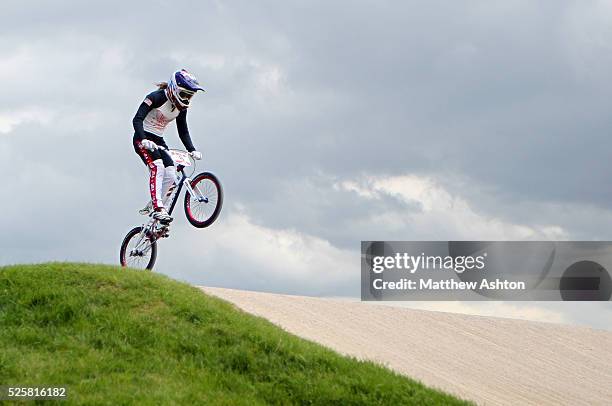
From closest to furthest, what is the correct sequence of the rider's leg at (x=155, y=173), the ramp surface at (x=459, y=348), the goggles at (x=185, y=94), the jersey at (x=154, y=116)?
1. the ramp surface at (x=459, y=348)
2. the rider's leg at (x=155, y=173)
3. the goggles at (x=185, y=94)
4. the jersey at (x=154, y=116)

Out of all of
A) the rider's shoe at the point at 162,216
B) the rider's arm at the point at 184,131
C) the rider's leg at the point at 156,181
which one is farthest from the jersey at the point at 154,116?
the rider's shoe at the point at 162,216

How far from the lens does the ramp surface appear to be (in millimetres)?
17594

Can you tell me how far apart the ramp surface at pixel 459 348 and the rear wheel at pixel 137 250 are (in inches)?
57.4

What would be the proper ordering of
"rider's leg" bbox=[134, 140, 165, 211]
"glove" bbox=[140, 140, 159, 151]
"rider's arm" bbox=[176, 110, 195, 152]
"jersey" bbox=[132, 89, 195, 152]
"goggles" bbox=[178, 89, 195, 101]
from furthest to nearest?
1. "rider's arm" bbox=[176, 110, 195, 152]
2. "jersey" bbox=[132, 89, 195, 152]
3. "goggles" bbox=[178, 89, 195, 101]
4. "rider's leg" bbox=[134, 140, 165, 211]
5. "glove" bbox=[140, 140, 159, 151]

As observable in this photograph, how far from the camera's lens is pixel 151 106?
18.6 m

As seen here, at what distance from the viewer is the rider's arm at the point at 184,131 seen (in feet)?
62.6

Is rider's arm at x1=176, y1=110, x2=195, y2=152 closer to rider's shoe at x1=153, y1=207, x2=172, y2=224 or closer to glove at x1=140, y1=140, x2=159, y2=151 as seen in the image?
glove at x1=140, y1=140, x2=159, y2=151

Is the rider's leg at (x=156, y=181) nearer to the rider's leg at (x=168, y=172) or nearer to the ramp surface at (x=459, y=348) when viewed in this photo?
the rider's leg at (x=168, y=172)

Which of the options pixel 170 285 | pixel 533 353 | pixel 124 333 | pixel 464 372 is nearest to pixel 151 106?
pixel 170 285

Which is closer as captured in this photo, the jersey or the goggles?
the goggles

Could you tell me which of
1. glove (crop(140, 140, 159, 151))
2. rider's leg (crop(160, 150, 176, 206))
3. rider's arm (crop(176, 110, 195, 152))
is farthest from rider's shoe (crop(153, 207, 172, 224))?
rider's arm (crop(176, 110, 195, 152))

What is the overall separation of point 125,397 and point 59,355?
184cm

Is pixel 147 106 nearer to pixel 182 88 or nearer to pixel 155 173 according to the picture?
pixel 182 88

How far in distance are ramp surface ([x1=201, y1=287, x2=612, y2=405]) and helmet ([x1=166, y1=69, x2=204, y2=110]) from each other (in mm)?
4014
